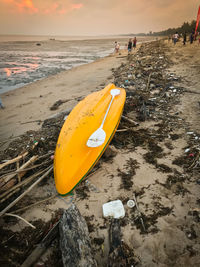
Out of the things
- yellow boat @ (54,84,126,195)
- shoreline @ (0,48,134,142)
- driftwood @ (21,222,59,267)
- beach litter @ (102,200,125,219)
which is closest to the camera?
driftwood @ (21,222,59,267)

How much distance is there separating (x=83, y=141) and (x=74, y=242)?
6.11ft

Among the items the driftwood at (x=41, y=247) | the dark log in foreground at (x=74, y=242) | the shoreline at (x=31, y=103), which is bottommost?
the driftwood at (x=41, y=247)

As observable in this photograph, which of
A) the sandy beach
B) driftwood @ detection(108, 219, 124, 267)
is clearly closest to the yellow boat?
the sandy beach

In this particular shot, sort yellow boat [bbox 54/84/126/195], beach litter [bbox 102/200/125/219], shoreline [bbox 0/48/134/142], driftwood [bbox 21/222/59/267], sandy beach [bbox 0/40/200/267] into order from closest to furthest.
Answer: driftwood [bbox 21/222/59/267] → sandy beach [bbox 0/40/200/267] → beach litter [bbox 102/200/125/219] → yellow boat [bbox 54/84/126/195] → shoreline [bbox 0/48/134/142]

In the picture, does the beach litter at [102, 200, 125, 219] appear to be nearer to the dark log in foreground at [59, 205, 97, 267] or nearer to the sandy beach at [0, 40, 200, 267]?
the sandy beach at [0, 40, 200, 267]

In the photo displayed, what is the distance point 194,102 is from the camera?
5.22 meters

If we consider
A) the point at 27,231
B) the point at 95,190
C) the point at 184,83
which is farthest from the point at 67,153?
the point at 184,83

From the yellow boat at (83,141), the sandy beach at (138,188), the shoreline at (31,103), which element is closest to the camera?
the sandy beach at (138,188)

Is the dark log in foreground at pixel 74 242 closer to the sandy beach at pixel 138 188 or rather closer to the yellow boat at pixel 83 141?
the sandy beach at pixel 138 188

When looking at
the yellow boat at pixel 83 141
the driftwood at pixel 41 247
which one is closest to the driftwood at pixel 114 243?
the driftwood at pixel 41 247

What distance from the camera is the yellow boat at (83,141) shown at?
2.77 meters

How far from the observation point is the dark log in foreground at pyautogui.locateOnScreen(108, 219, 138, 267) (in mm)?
1750

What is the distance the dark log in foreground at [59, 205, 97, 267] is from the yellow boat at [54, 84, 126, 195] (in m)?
0.63

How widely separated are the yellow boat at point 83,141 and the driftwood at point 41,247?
0.64 metres
